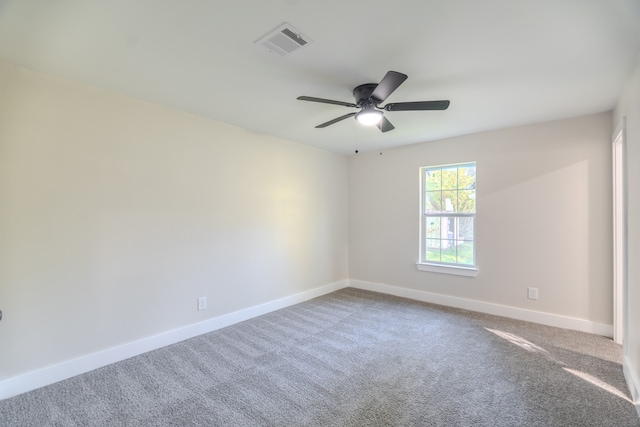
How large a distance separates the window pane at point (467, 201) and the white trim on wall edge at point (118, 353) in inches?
112

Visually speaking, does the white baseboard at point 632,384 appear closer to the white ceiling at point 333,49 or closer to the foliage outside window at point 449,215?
the foliage outside window at point 449,215

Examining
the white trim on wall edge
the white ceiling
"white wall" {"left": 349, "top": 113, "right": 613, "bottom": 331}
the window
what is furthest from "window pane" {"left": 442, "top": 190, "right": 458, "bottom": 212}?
the white trim on wall edge

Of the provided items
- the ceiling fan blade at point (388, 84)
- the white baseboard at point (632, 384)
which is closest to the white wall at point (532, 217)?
the white baseboard at point (632, 384)

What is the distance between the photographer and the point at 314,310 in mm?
3812

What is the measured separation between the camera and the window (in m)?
3.89

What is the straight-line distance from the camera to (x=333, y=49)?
6.04 ft

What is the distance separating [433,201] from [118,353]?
4.13 meters

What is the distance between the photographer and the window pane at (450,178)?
405 cm

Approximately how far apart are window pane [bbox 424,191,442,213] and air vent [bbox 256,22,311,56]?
3126 mm

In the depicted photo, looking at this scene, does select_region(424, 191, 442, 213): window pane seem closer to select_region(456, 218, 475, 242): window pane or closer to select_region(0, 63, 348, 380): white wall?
select_region(456, 218, 475, 242): window pane

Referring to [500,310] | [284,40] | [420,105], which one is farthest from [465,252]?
[284,40]

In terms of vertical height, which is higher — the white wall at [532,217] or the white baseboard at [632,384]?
the white wall at [532,217]

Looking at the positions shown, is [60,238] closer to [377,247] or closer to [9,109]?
[9,109]

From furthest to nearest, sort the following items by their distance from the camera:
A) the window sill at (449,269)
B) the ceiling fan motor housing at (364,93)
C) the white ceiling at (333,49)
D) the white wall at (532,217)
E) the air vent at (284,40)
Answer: the window sill at (449,269), the white wall at (532,217), the ceiling fan motor housing at (364,93), the air vent at (284,40), the white ceiling at (333,49)
